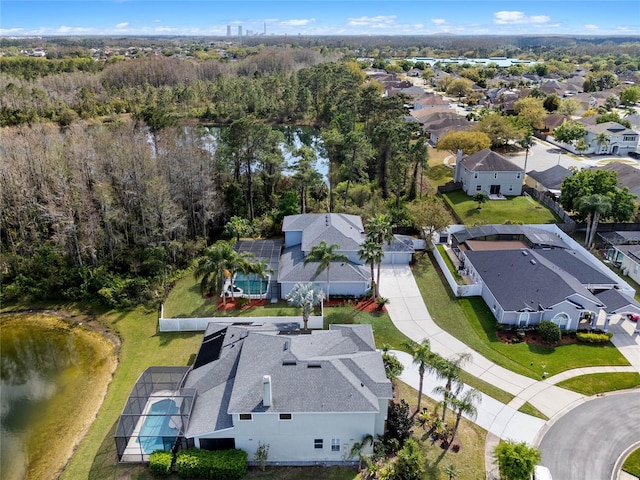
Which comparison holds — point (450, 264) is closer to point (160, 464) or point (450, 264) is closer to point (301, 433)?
point (301, 433)

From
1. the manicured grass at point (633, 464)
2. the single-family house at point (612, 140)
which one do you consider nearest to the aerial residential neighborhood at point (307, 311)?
the manicured grass at point (633, 464)

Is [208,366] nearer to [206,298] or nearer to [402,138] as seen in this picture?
[206,298]

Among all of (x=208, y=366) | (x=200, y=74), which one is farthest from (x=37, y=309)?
(x=200, y=74)

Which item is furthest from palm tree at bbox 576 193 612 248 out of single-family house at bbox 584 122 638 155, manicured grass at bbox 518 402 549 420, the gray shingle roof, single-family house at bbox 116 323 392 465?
single-family house at bbox 584 122 638 155

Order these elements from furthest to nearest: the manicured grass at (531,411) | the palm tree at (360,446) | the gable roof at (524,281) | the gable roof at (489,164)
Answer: the gable roof at (489,164) → the gable roof at (524,281) → the manicured grass at (531,411) → the palm tree at (360,446)

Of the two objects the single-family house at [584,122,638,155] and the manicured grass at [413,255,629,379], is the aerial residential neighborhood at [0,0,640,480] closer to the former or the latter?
the manicured grass at [413,255,629,379]

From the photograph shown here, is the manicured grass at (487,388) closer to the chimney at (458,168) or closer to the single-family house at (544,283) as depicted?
the single-family house at (544,283)

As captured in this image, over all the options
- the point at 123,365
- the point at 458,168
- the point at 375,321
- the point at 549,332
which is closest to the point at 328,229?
the point at 375,321
